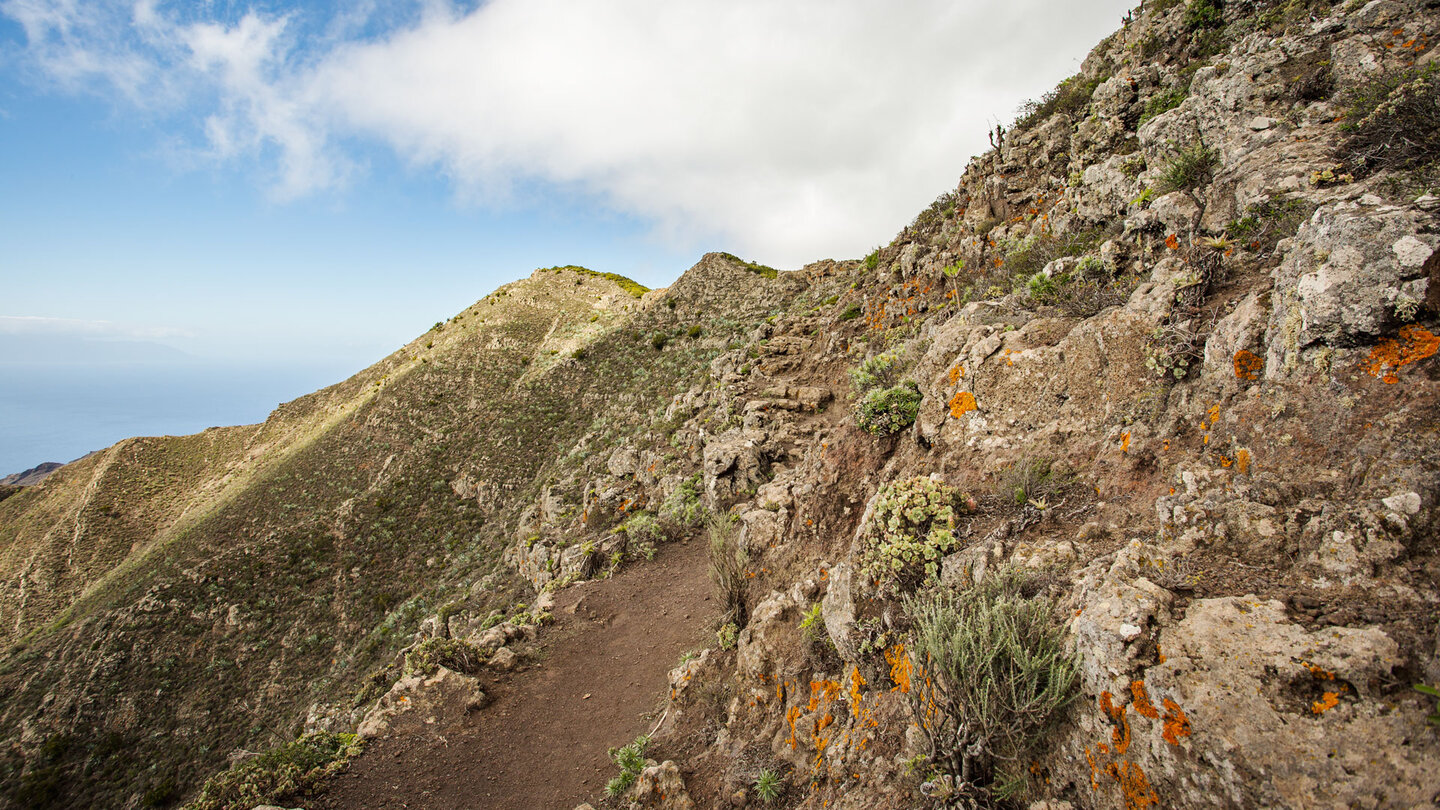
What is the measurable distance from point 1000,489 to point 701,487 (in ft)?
36.7

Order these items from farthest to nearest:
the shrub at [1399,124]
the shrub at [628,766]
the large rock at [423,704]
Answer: the large rock at [423,704]
the shrub at [628,766]
the shrub at [1399,124]

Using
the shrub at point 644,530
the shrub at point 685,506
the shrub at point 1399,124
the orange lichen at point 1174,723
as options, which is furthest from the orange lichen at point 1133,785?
the shrub at point 644,530

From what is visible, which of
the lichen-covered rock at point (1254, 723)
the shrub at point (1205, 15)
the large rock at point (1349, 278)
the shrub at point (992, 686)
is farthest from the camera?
the shrub at point (1205, 15)

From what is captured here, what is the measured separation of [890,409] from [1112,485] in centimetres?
356

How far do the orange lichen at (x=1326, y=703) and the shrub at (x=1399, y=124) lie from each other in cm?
508

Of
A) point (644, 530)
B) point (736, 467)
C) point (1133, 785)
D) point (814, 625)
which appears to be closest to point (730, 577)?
point (814, 625)

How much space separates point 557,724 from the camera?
31.6 ft

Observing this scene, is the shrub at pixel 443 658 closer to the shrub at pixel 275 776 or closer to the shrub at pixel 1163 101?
the shrub at pixel 275 776

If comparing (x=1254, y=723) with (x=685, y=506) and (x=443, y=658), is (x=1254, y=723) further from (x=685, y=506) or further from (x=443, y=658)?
(x=685, y=506)

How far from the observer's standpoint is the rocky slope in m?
2.87

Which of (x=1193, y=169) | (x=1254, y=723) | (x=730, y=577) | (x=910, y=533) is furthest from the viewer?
(x=730, y=577)

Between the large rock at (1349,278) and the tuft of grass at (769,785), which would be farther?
the tuft of grass at (769,785)

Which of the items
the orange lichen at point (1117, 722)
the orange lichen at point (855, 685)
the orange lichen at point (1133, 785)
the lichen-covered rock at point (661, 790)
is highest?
the orange lichen at point (1117, 722)

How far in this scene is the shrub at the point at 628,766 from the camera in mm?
7199
